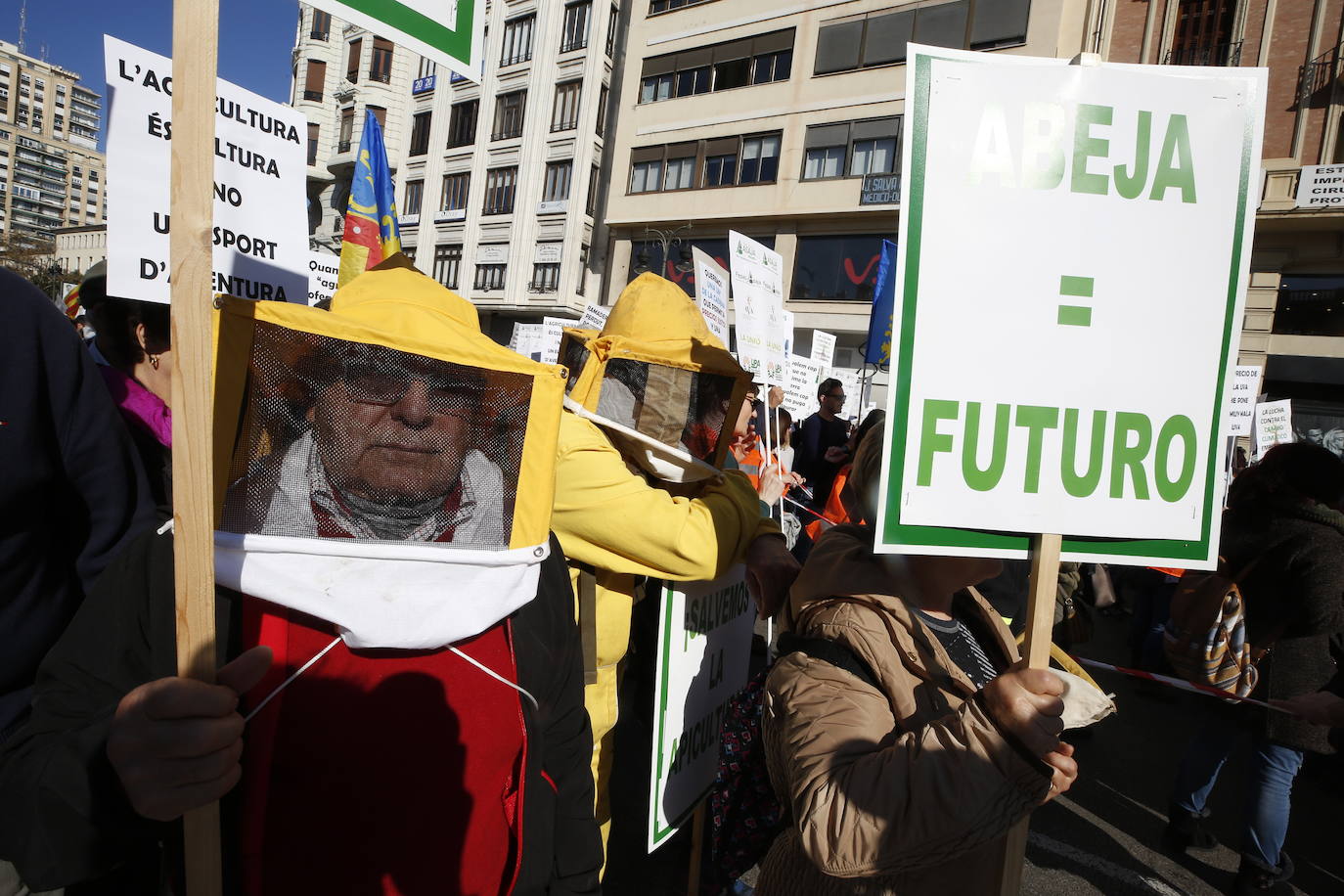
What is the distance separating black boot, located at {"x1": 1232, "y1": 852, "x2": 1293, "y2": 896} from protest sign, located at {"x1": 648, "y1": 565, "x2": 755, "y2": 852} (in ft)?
7.98

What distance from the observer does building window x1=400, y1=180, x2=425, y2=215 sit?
30.9 meters

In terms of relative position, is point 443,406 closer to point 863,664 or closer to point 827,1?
point 863,664

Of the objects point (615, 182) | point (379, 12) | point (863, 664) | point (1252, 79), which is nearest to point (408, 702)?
point (863, 664)

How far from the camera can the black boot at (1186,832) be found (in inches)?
133

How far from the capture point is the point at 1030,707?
1090mm

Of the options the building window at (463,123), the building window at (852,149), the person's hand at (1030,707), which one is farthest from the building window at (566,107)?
the person's hand at (1030,707)

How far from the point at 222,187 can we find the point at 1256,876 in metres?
4.89

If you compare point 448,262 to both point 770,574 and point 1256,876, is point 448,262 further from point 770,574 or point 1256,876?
point 1256,876

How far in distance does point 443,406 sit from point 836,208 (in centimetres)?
2039

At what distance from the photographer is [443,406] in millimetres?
1251

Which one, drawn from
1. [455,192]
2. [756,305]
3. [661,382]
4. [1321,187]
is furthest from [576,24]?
[661,382]

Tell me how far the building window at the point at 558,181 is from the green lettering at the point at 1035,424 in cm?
2710

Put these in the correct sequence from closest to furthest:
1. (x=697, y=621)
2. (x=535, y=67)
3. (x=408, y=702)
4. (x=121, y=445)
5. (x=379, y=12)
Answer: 1. (x=379, y=12)
2. (x=408, y=702)
3. (x=121, y=445)
4. (x=697, y=621)
5. (x=535, y=67)

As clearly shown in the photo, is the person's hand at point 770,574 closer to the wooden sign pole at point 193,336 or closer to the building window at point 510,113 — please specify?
the wooden sign pole at point 193,336
